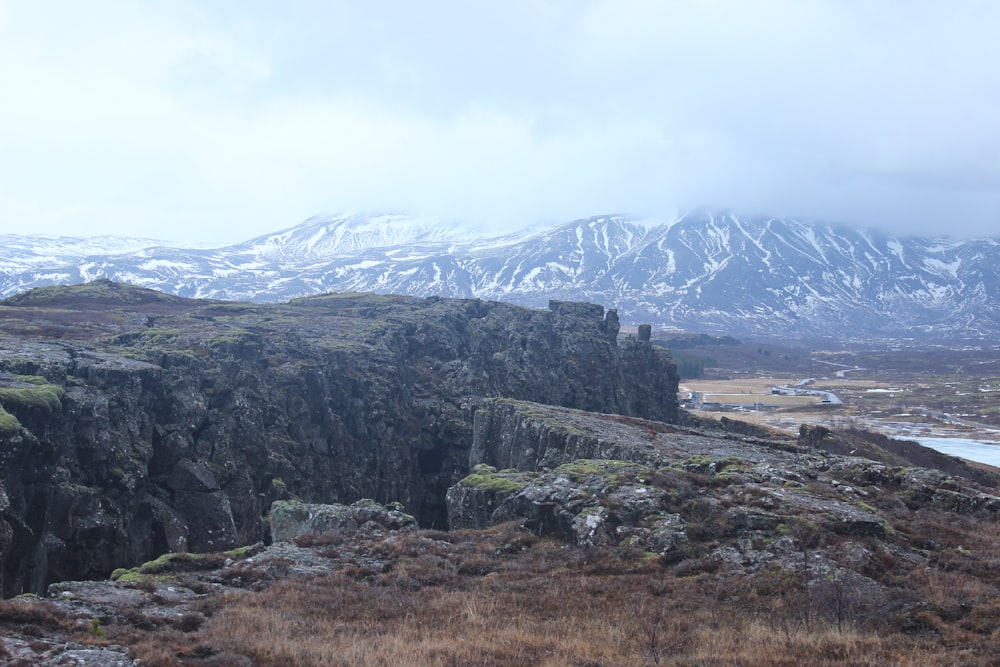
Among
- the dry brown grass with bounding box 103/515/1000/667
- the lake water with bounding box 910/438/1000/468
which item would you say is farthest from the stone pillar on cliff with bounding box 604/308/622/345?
the dry brown grass with bounding box 103/515/1000/667

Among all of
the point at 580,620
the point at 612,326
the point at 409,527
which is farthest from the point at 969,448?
the point at 580,620

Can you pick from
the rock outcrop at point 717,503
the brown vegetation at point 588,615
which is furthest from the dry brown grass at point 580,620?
the rock outcrop at point 717,503

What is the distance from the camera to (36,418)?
3130 cm

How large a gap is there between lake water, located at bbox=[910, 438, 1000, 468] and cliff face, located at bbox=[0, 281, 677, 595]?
151 feet

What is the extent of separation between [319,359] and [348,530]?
1298 inches

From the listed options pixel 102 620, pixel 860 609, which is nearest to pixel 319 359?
pixel 102 620

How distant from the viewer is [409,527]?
28.3 m

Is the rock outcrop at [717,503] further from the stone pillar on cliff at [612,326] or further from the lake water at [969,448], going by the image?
the lake water at [969,448]

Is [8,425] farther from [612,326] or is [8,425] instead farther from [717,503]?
[612,326]

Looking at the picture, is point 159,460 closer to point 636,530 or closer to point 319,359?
point 319,359

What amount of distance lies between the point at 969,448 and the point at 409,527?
10925 centimetres

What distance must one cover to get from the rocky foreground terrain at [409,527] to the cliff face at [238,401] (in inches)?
7.6

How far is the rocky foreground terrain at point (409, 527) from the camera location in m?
14.8

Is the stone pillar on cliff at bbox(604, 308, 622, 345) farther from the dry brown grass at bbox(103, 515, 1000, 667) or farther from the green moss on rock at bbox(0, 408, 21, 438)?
the green moss on rock at bbox(0, 408, 21, 438)
